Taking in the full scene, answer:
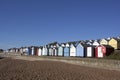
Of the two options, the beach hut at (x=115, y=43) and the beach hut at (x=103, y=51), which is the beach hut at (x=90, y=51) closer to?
the beach hut at (x=103, y=51)

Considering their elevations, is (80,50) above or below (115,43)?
below

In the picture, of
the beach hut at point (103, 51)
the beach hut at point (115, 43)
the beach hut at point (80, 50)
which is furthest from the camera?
the beach hut at point (80, 50)

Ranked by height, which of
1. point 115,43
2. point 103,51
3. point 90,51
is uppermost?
point 115,43

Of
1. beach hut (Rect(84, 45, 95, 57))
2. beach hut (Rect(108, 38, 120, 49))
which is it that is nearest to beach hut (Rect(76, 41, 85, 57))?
beach hut (Rect(84, 45, 95, 57))

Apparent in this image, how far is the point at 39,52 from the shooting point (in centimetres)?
11044

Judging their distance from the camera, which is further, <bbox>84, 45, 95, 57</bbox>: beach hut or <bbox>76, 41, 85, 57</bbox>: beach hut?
<bbox>76, 41, 85, 57</bbox>: beach hut

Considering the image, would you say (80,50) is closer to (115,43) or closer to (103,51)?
(103,51)

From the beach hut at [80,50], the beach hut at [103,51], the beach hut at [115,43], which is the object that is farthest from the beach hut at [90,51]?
the beach hut at [115,43]

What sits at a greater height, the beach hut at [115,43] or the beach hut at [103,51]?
the beach hut at [115,43]

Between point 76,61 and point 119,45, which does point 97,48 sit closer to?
point 119,45

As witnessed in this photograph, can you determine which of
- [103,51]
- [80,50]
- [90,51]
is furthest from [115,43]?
[80,50]

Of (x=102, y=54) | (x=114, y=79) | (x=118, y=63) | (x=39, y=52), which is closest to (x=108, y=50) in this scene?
(x=102, y=54)

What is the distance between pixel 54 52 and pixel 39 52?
2088cm

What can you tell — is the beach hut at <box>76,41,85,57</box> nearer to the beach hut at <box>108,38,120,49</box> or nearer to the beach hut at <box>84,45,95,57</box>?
the beach hut at <box>84,45,95,57</box>
